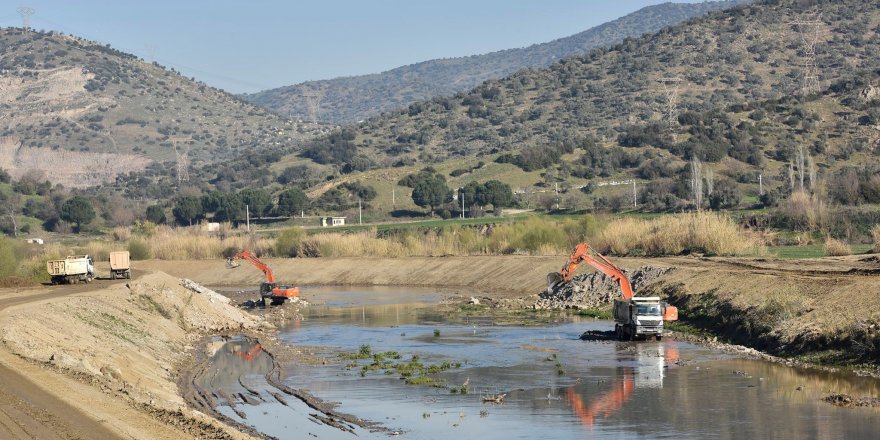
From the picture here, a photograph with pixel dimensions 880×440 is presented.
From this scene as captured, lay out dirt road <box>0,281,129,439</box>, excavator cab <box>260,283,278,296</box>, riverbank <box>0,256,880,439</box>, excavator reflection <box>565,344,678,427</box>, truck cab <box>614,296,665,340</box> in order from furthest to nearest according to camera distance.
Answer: excavator cab <box>260,283,278,296</box> < truck cab <box>614,296,665,340</box> < excavator reflection <box>565,344,678,427</box> < riverbank <box>0,256,880,439</box> < dirt road <box>0,281,129,439</box>

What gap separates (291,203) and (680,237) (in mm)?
79062

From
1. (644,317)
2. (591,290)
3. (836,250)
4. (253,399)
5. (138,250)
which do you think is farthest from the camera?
(138,250)

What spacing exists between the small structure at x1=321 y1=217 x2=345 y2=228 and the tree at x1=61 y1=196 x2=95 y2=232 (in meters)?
29.7

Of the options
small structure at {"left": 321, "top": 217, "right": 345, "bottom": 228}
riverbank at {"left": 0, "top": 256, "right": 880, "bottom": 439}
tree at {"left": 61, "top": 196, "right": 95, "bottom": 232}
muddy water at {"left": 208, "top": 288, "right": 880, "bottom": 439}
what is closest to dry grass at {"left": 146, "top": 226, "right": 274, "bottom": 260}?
small structure at {"left": 321, "top": 217, "right": 345, "bottom": 228}

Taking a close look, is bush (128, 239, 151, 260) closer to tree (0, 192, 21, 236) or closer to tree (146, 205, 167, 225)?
tree (0, 192, 21, 236)

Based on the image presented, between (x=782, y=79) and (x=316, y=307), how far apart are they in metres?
135

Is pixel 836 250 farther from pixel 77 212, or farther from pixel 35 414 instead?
pixel 77 212

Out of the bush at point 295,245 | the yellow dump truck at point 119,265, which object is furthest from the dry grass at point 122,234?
the yellow dump truck at point 119,265

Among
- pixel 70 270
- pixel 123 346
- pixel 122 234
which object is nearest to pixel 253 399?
pixel 123 346

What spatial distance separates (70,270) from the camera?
3022 inches

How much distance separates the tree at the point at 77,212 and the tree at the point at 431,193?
40.9 metres

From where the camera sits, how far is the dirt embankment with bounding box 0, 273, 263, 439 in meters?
31.4

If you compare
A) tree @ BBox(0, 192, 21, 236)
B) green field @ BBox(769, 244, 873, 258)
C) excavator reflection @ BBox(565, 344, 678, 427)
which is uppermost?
tree @ BBox(0, 192, 21, 236)

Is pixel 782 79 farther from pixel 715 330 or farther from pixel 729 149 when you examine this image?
pixel 715 330
